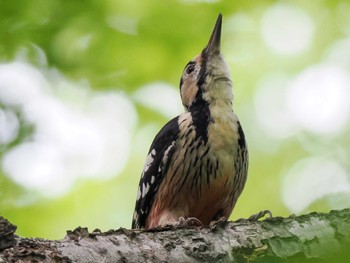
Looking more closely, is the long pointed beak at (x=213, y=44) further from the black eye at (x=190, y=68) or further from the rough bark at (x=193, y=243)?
the rough bark at (x=193, y=243)

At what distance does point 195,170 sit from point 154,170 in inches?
15.0

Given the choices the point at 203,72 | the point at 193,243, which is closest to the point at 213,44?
the point at 203,72

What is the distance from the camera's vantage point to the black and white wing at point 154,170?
4.86 metres

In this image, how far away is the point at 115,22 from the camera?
4.93 meters

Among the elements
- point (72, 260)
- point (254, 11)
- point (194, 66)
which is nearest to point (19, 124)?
point (194, 66)

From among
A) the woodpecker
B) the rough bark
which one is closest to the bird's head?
the woodpecker

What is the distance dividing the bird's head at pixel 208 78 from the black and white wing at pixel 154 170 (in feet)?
1.34

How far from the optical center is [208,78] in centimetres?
544

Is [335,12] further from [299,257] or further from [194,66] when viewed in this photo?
[299,257]

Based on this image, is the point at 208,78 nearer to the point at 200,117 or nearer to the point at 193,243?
the point at 200,117

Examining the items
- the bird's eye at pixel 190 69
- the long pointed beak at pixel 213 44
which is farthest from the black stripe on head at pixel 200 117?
the long pointed beak at pixel 213 44

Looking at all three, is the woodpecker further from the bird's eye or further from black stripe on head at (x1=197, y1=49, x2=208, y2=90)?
the bird's eye

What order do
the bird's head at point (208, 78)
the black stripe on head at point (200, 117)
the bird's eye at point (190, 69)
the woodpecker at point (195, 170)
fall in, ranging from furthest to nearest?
the bird's eye at point (190, 69)
the bird's head at point (208, 78)
the black stripe on head at point (200, 117)
the woodpecker at point (195, 170)

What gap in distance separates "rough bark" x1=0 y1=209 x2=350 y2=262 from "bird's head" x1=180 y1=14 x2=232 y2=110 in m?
1.91
